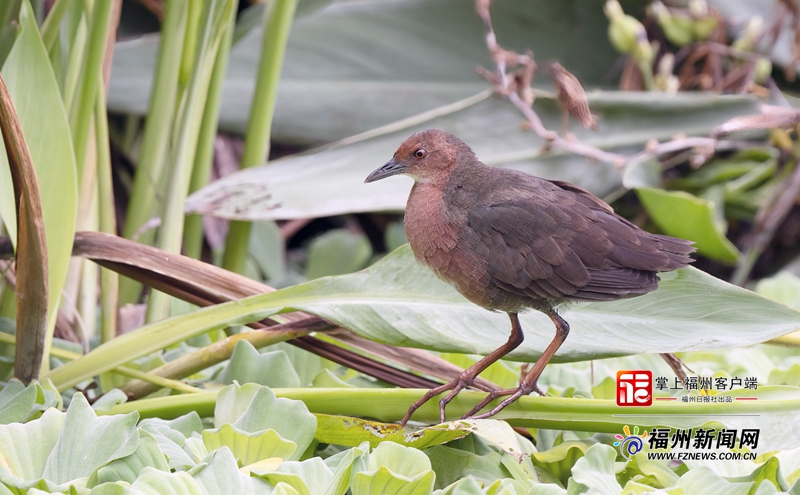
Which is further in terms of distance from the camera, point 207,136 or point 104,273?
point 207,136

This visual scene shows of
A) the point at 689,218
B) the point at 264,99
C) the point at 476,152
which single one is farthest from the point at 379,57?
the point at 689,218

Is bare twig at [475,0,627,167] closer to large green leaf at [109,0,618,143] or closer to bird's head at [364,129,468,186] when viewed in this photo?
large green leaf at [109,0,618,143]

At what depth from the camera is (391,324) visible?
36.6 inches

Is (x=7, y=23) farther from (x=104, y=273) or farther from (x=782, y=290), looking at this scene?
(x=782, y=290)

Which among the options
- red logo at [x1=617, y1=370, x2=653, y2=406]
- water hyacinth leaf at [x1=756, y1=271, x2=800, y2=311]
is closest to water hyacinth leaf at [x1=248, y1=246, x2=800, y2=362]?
red logo at [x1=617, y1=370, x2=653, y2=406]

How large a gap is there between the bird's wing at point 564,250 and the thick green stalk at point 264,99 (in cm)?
57

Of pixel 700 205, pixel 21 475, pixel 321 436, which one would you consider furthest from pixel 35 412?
pixel 700 205

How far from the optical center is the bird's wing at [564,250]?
82 cm

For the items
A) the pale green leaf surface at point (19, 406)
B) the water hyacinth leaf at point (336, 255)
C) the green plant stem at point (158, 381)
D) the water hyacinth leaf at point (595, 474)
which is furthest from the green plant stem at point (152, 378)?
the water hyacinth leaf at point (336, 255)

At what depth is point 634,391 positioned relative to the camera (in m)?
0.83

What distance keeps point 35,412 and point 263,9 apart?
83cm

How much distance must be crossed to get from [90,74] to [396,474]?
698mm

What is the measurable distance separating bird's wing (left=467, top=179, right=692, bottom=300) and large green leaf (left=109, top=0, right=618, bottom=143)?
1099mm

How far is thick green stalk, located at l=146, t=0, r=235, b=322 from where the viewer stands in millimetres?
1097
